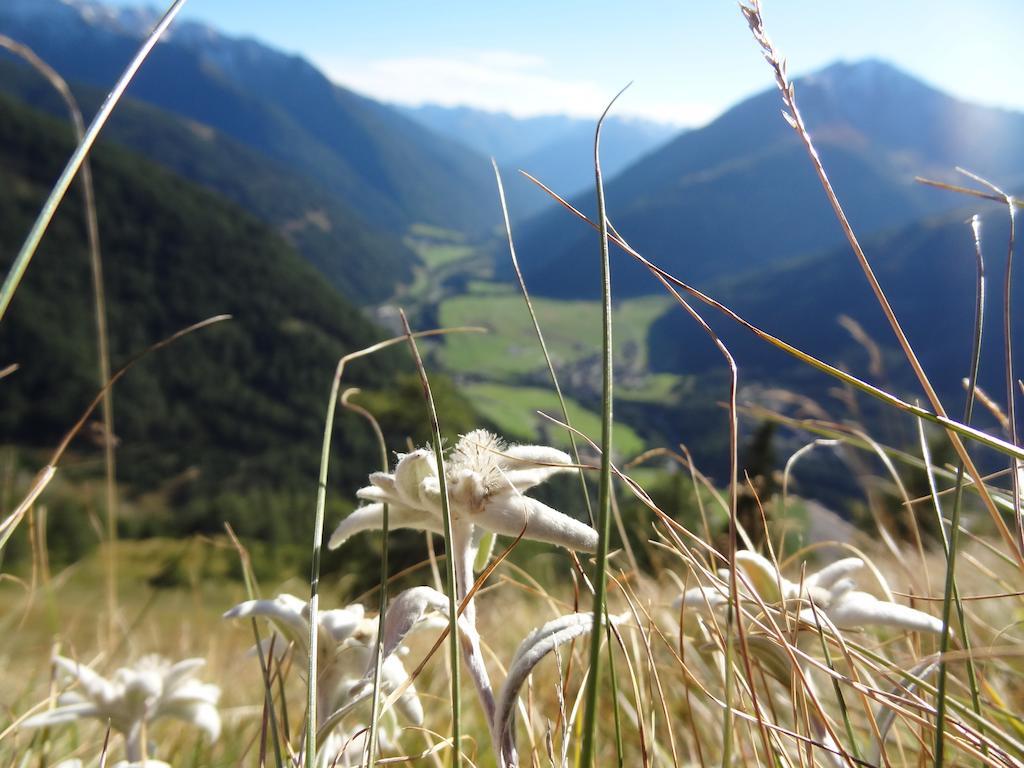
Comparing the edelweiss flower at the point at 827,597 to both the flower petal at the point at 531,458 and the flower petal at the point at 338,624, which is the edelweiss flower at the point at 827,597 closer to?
the flower petal at the point at 531,458

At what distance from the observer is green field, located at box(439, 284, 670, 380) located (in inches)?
5625

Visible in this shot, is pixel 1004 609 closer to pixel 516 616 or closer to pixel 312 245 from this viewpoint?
pixel 516 616

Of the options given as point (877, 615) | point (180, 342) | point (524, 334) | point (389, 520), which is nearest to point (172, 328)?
point (180, 342)

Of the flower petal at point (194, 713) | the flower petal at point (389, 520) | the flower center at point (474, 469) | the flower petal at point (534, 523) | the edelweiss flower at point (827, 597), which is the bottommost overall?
the flower petal at point (194, 713)

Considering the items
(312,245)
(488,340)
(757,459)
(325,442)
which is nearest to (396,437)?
(757,459)

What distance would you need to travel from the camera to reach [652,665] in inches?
45.6

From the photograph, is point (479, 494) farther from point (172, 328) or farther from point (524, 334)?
point (524, 334)

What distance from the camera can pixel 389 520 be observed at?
1.22m

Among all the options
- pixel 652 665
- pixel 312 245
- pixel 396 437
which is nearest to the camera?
pixel 652 665

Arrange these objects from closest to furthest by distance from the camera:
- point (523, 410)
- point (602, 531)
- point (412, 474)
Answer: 1. point (602, 531)
2. point (412, 474)
3. point (523, 410)

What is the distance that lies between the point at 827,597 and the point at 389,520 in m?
0.89

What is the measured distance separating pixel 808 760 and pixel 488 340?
501ft

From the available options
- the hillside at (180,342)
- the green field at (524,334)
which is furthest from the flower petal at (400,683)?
the green field at (524,334)

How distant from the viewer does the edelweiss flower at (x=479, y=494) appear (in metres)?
1.09
